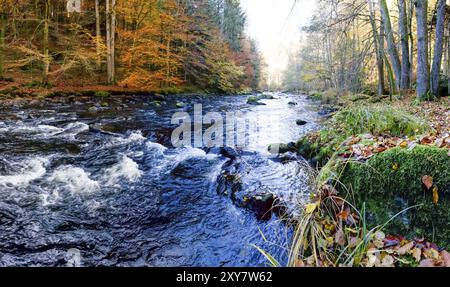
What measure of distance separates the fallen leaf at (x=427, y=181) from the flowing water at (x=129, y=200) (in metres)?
1.32

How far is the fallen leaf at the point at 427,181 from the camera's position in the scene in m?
2.36

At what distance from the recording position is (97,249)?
3447mm

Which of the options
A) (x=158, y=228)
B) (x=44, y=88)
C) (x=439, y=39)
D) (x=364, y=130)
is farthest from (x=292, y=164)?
(x=44, y=88)

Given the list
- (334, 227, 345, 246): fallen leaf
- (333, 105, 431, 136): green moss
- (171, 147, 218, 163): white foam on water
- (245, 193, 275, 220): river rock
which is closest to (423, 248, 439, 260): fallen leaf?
(334, 227, 345, 246): fallen leaf

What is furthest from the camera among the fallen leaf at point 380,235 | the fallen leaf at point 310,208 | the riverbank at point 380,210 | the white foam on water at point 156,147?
the white foam on water at point 156,147

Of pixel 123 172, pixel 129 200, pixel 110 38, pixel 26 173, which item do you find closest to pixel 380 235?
pixel 129 200

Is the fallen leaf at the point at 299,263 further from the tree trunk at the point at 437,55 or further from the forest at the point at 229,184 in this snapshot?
the tree trunk at the point at 437,55

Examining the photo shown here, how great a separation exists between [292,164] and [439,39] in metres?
7.12

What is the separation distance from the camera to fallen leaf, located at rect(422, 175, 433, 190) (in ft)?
7.74

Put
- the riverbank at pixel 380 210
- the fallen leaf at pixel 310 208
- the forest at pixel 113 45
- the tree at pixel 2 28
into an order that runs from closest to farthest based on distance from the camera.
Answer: the riverbank at pixel 380 210, the fallen leaf at pixel 310 208, the tree at pixel 2 28, the forest at pixel 113 45

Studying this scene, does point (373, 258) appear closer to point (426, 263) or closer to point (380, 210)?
point (426, 263)

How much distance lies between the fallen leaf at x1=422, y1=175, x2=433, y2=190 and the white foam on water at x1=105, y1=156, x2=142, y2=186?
15.4 feet

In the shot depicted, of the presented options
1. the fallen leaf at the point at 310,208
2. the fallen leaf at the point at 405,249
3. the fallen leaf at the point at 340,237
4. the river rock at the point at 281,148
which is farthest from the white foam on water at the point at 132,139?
the fallen leaf at the point at 405,249

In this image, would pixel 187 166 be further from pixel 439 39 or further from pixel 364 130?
pixel 439 39
